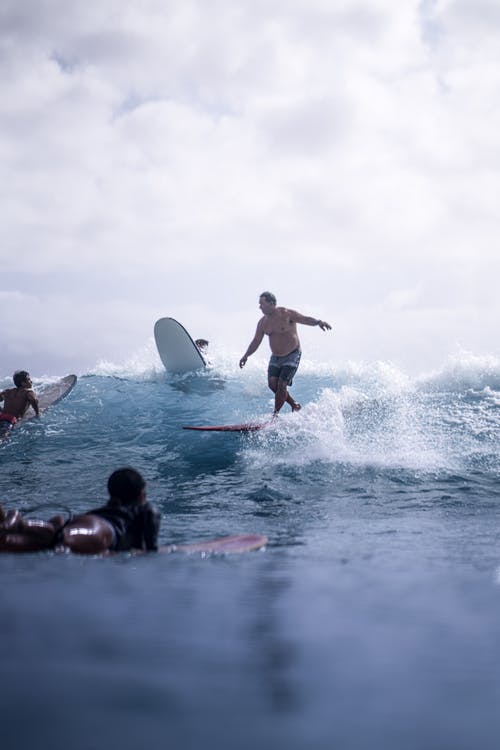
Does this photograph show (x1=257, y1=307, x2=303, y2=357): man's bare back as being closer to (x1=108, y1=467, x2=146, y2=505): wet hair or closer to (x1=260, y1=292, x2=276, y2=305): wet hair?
(x1=260, y1=292, x2=276, y2=305): wet hair

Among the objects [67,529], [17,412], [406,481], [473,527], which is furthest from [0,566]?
[17,412]

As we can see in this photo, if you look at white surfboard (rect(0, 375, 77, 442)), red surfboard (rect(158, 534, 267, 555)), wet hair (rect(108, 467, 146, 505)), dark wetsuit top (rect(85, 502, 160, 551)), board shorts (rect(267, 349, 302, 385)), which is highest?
board shorts (rect(267, 349, 302, 385))

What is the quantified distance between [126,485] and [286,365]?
5930 millimetres

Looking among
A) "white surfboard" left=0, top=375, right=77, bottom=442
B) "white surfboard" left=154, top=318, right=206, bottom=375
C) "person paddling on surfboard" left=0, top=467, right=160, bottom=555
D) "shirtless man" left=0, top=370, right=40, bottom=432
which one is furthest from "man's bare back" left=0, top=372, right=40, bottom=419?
"person paddling on surfboard" left=0, top=467, right=160, bottom=555

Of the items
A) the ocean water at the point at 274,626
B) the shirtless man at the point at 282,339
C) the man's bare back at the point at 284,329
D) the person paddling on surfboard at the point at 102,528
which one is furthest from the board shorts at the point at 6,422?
the person paddling on surfboard at the point at 102,528

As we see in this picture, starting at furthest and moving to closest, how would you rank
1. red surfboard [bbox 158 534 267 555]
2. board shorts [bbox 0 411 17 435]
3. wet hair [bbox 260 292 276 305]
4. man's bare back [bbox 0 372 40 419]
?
man's bare back [bbox 0 372 40 419], board shorts [bbox 0 411 17 435], wet hair [bbox 260 292 276 305], red surfboard [bbox 158 534 267 555]

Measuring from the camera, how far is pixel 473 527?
549 cm

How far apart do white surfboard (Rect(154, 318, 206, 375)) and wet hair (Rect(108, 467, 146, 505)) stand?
11.4 metres

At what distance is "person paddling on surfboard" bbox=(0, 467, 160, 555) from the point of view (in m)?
3.68

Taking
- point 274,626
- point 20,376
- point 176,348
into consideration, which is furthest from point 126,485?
point 176,348

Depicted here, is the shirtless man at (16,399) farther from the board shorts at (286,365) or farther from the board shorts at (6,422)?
the board shorts at (286,365)

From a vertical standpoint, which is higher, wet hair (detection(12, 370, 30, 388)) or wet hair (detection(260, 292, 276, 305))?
wet hair (detection(260, 292, 276, 305))

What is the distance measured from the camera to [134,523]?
12.8 feet

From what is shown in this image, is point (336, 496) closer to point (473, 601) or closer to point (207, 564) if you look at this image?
point (207, 564)
